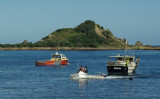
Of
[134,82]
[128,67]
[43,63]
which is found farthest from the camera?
[43,63]

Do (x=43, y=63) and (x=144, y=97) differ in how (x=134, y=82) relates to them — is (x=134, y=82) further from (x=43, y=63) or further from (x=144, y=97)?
(x=43, y=63)

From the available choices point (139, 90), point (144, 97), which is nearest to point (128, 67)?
point (139, 90)

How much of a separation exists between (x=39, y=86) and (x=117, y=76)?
675 inches

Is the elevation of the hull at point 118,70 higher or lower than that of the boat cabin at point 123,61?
lower

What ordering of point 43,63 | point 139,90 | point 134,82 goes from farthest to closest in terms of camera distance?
point 43,63 < point 134,82 < point 139,90

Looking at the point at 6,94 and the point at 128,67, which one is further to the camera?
the point at 128,67

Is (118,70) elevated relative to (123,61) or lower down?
lower down

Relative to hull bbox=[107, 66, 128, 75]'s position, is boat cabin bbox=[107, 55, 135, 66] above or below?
above

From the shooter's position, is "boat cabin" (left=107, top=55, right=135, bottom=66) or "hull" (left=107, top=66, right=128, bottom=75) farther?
"boat cabin" (left=107, top=55, right=135, bottom=66)

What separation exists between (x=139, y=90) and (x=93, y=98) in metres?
10.4

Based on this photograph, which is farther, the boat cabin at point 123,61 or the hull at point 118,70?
the boat cabin at point 123,61

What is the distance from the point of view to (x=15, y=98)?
49969 mm

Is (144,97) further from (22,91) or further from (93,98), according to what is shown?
(22,91)

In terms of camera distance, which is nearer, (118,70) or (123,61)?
(118,70)
